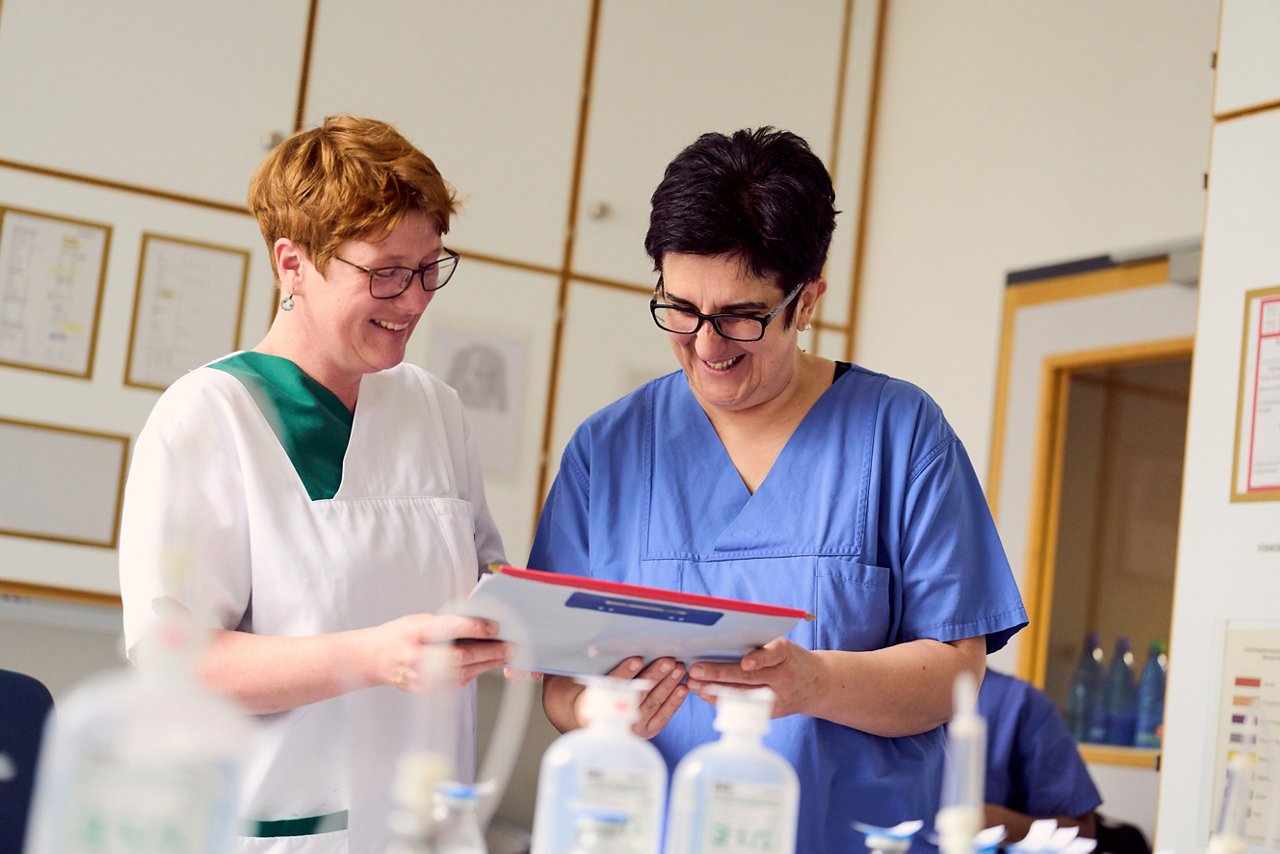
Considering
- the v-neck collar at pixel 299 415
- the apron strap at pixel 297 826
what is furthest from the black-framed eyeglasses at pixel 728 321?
the apron strap at pixel 297 826

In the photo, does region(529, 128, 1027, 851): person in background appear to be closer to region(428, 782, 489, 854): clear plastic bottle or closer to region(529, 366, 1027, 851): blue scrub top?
region(529, 366, 1027, 851): blue scrub top

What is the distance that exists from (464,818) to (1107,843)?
2.67 meters

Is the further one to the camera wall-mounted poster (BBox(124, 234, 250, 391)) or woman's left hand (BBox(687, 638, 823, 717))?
wall-mounted poster (BBox(124, 234, 250, 391))

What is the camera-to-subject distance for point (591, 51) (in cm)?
381

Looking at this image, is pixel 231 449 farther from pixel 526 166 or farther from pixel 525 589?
pixel 526 166

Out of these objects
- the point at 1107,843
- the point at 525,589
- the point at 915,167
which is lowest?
the point at 1107,843

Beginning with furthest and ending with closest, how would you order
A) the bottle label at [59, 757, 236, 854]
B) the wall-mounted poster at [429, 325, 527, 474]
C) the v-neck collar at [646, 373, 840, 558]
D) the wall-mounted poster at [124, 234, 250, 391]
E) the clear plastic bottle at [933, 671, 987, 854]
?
the wall-mounted poster at [429, 325, 527, 474] → the wall-mounted poster at [124, 234, 250, 391] → the v-neck collar at [646, 373, 840, 558] → the clear plastic bottle at [933, 671, 987, 854] → the bottle label at [59, 757, 236, 854]

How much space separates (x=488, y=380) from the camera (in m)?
3.62

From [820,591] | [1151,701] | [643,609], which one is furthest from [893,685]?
[1151,701]

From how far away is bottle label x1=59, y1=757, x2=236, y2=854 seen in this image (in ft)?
2.42

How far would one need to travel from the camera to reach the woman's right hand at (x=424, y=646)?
1153 mm

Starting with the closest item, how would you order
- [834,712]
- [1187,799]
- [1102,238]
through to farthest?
[834,712]
[1187,799]
[1102,238]

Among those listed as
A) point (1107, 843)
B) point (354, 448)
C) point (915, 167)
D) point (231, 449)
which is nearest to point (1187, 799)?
point (1107, 843)

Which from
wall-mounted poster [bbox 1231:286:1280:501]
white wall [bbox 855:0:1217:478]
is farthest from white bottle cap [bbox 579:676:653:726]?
white wall [bbox 855:0:1217:478]
